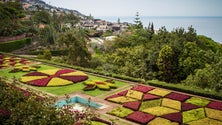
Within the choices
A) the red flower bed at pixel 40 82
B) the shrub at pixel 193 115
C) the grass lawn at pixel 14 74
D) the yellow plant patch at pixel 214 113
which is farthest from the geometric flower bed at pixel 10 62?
the yellow plant patch at pixel 214 113

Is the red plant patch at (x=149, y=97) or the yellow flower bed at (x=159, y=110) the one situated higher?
the red plant patch at (x=149, y=97)

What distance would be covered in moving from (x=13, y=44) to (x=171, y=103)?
123ft

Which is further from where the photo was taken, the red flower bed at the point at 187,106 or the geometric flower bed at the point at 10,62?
the geometric flower bed at the point at 10,62

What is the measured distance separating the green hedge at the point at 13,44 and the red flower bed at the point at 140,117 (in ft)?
114

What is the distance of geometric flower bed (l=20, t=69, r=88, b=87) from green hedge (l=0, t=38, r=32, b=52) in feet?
76.4

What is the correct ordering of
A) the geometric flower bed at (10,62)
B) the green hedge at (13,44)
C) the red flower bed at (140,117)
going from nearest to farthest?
the red flower bed at (140,117)
the geometric flower bed at (10,62)
the green hedge at (13,44)

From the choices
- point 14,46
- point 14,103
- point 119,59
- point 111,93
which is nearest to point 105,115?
point 111,93

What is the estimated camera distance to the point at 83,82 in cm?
1903

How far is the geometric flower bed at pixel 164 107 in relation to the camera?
1251cm

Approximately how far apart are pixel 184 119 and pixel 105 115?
4033 mm

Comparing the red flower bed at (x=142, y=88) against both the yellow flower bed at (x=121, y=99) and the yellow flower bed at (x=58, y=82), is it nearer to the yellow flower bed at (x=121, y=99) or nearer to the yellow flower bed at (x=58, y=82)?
the yellow flower bed at (x=121, y=99)

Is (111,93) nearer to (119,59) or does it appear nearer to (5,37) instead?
(119,59)

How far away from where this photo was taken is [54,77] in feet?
66.4

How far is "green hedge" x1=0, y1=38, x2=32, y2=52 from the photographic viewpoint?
4217 centimetres
